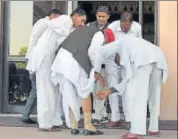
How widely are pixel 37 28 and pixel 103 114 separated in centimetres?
162

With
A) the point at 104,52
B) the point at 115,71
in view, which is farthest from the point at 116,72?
the point at 104,52

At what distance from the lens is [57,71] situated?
19.8ft

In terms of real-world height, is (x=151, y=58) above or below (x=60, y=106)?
above

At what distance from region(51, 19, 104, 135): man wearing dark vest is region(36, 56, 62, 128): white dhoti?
25 cm

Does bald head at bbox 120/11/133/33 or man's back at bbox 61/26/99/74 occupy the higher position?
bald head at bbox 120/11/133/33

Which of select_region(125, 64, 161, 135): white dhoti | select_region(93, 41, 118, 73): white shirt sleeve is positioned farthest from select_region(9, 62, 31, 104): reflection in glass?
select_region(125, 64, 161, 135): white dhoti

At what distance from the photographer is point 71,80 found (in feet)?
19.5

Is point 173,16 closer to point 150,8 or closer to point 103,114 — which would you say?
point 150,8

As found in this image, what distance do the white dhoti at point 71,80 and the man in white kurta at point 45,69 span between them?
0.78ft

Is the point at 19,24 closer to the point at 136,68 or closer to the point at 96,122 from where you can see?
the point at 96,122

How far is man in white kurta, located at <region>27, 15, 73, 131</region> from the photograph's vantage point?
6.30 meters

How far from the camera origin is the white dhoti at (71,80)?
233 inches

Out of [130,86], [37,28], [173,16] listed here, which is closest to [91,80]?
[130,86]

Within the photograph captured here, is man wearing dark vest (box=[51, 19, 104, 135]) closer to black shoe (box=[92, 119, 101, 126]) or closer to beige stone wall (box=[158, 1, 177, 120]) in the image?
black shoe (box=[92, 119, 101, 126])
